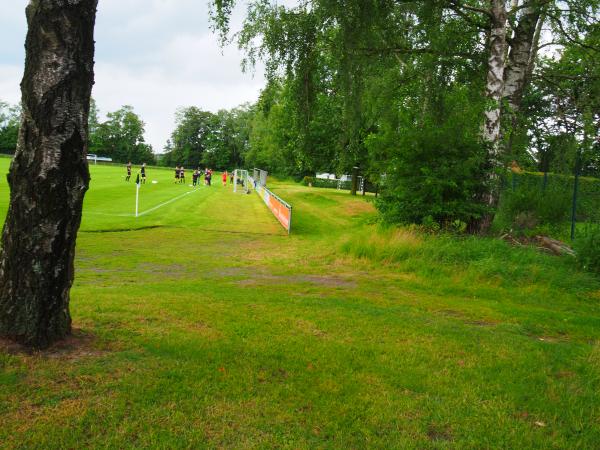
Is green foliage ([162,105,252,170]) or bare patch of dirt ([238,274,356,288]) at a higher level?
green foliage ([162,105,252,170])

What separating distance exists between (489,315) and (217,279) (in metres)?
5.01

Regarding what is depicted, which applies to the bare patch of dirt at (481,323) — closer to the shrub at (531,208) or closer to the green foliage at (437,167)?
the green foliage at (437,167)

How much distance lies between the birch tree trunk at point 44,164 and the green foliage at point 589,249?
946cm

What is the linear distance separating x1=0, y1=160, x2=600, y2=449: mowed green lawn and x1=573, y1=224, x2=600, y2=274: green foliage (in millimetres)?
284

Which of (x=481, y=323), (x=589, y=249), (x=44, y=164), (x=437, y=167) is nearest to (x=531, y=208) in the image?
(x=437, y=167)

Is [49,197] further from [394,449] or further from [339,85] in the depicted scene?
[339,85]

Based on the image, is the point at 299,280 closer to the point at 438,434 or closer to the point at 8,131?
the point at 438,434

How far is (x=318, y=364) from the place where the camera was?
4.57 m

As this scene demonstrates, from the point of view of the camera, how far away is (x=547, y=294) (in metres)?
8.85

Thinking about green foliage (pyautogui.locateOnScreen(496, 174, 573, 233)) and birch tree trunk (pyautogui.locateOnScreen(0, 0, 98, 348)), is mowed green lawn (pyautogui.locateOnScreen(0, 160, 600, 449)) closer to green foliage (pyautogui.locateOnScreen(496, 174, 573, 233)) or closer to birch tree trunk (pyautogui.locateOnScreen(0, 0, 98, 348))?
birch tree trunk (pyautogui.locateOnScreen(0, 0, 98, 348))

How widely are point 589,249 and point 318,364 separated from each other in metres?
7.71

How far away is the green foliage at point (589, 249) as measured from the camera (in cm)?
962

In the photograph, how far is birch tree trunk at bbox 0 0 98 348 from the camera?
3947mm

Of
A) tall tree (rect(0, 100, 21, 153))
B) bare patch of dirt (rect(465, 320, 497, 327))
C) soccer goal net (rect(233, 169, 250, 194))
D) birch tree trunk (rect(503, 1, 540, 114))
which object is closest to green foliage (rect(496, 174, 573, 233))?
birch tree trunk (rect(503, 1, 540, 114))
